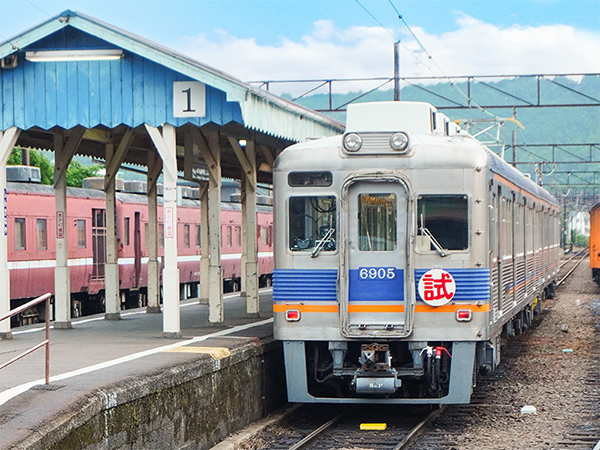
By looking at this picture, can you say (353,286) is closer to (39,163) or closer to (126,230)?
(126,230)

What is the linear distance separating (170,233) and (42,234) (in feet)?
28.5

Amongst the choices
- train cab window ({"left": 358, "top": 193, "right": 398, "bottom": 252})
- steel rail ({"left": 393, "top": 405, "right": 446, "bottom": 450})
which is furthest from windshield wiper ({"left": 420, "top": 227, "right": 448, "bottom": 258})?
steel rail ({"left": 393, "top": 405, "right": 446, "bottom": 450})

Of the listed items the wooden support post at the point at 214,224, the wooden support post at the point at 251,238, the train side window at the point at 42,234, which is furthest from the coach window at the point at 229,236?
the wooden support post at the point at 214,224

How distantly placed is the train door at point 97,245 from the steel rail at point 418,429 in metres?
12.5

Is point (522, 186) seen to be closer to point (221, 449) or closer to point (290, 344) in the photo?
point (290, 344)

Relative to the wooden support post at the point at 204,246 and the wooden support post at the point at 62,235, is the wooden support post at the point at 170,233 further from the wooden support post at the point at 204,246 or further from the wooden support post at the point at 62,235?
the wooden support post at the point at 204,246

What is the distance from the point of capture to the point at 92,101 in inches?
473

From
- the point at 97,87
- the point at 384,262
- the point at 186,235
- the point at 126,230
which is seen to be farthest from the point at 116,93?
the point at 186,235

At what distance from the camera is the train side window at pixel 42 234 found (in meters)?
19.5

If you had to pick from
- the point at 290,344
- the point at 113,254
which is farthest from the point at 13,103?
the point at 290,344

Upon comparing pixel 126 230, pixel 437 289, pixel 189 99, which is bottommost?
pixel 437 289

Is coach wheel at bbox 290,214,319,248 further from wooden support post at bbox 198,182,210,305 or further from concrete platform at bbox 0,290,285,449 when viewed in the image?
wooden support post at bbox 198,182,210,305

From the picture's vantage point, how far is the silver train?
31.9ft

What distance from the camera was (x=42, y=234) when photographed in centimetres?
1969
